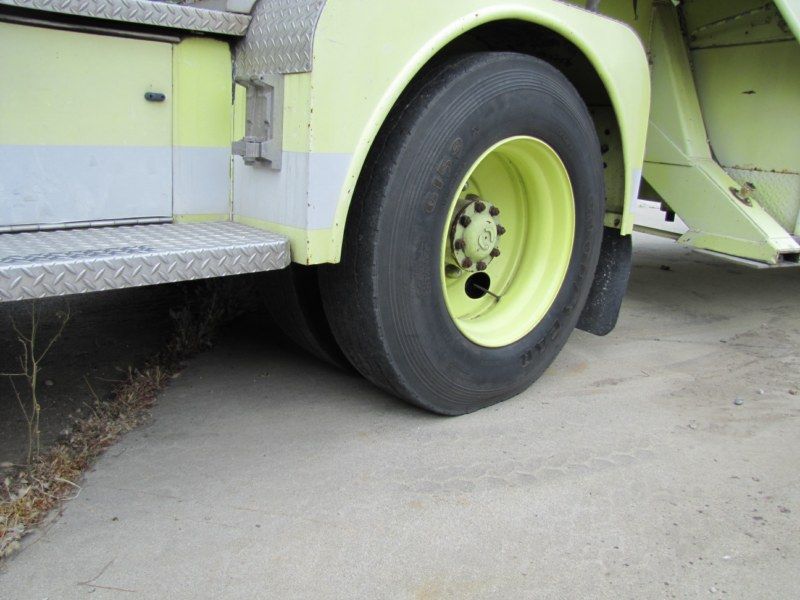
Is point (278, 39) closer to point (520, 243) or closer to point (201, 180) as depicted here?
point (201, 180)

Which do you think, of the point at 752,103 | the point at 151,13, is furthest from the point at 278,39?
the point at 752,103

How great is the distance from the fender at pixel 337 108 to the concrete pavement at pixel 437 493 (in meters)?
0.73

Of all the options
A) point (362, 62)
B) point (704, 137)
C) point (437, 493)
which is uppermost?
point (362, 62)

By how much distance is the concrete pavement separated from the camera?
191cm

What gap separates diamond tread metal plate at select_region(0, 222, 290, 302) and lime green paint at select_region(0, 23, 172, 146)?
0.28 meters

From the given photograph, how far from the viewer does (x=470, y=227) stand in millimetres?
2859

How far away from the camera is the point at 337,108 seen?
222 cm

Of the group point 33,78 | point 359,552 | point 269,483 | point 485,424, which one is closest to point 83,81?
point 33,78

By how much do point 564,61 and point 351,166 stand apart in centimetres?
136

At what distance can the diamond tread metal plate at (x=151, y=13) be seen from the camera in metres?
2.03

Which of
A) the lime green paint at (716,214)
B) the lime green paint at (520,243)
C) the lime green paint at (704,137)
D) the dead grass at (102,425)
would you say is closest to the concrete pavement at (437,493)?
the dead grass at (102,425)

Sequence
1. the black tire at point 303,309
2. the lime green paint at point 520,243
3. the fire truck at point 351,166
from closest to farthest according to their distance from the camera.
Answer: the fire truck at point 351,166, the black tire at point 303,309, the lime green paint at point 520,243

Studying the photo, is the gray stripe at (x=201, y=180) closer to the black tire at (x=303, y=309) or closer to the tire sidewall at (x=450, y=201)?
the black tire at (x=303, y=309)

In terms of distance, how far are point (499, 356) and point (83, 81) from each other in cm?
170
